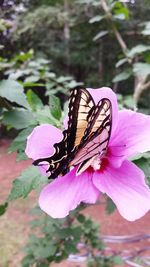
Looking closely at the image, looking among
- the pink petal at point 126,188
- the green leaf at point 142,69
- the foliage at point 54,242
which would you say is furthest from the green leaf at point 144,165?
the foliage at point 54,242

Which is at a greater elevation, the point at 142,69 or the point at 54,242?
the point at 142,69

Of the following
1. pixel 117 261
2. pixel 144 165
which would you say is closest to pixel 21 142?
pixel 144 165

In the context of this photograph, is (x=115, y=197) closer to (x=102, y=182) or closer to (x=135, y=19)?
(x=102, y=182)

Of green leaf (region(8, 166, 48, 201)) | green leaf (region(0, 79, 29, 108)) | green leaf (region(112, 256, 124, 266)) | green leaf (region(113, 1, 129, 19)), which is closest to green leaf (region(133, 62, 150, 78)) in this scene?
green leaf (region(113, 1, 129, 19))

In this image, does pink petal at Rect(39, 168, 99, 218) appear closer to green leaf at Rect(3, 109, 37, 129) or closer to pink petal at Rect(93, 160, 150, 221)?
pink petal at Rect(93, 160, 150, 221)

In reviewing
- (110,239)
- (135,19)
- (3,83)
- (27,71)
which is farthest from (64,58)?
(3,83)

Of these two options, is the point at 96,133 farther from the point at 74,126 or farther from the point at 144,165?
the point at 144,165
